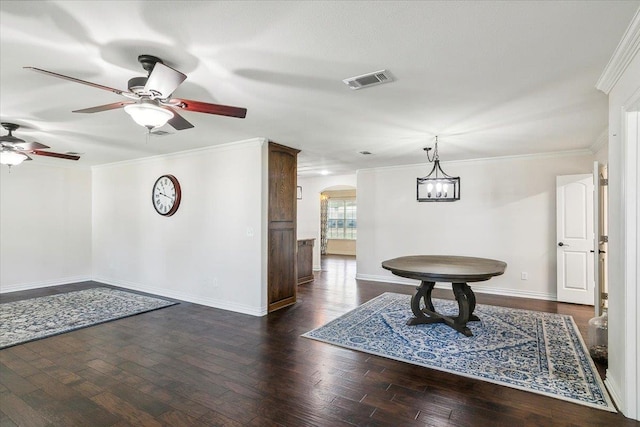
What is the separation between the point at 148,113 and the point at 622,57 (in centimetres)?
309

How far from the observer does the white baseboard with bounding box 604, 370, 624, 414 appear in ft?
7.40

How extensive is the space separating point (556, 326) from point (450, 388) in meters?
2.25

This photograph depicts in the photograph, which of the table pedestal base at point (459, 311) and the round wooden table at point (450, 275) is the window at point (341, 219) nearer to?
the round wooden table at point (450, 275)

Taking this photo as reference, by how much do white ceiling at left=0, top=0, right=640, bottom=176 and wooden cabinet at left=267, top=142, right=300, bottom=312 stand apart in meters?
0.83

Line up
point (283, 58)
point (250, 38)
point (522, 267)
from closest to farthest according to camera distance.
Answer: point (250, 38), point (283, 58), point (522, 267)

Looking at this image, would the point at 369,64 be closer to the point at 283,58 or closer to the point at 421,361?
the point at 283,58

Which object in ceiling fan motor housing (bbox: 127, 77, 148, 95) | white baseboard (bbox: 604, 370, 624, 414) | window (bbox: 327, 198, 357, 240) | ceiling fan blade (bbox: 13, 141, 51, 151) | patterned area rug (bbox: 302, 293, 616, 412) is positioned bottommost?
patterned area rug (bbox: 302, 293, 616, 412)

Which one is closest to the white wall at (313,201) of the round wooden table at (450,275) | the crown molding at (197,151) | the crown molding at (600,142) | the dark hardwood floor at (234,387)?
the crown molding at (197,151)

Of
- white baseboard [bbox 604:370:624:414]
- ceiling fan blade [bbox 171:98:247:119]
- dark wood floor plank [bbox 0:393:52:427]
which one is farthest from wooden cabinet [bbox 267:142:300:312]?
white baseboard [bbox 604:370:624:414]

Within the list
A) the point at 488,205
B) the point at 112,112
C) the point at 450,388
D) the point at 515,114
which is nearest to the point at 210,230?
the point at 112,112

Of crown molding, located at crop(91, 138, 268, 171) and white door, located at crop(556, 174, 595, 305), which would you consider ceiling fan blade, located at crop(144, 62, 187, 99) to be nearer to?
crown molding, located at crop(91, 138, 268, 171)

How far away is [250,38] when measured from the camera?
6.45 feet

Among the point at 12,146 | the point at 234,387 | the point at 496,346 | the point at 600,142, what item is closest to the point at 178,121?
the point at 234,387

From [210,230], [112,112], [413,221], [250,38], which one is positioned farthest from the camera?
[413,221]
